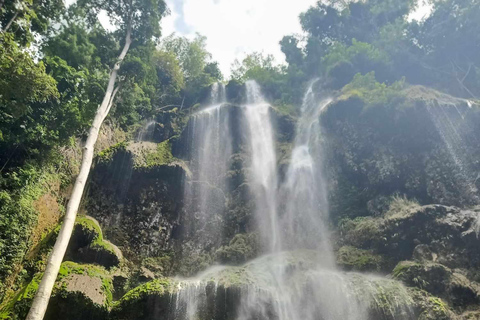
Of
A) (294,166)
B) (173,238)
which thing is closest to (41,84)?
(173,238)

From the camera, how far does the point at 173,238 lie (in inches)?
511

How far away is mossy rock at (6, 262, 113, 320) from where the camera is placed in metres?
7.90

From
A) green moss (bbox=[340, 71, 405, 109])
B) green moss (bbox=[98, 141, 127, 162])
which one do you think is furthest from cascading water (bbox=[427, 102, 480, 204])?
green moss (bbox=[98, 141, 127, 162])

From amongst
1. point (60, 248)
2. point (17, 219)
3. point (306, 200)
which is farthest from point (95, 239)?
point (306, 200)

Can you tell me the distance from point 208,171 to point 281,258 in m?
6.85

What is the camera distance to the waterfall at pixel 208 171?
1364 cm

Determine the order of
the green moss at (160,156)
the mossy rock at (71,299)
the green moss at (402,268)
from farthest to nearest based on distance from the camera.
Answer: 1. the green moss at (160,156)
2. the green moss at (402,268)
3. the mossy rock at (71,299)

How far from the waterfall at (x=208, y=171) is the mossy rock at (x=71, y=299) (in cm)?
494

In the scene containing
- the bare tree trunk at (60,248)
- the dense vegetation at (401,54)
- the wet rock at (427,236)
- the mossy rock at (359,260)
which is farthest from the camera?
the dense vegetation at (401,54)

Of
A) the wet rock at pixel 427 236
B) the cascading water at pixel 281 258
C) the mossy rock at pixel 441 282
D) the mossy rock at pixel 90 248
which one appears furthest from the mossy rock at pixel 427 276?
the mossy rock at pixel 90 248

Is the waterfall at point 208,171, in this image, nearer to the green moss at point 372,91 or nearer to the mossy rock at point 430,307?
the green moss at point 372,91

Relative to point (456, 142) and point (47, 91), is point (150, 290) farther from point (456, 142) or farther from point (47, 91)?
point (456, 142)

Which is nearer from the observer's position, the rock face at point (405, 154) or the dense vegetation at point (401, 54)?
the rock face at point (405, 154)

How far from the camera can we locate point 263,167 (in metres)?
16.7
